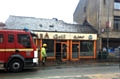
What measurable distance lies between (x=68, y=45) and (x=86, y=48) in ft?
8.21

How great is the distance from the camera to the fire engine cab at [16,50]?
13820mm

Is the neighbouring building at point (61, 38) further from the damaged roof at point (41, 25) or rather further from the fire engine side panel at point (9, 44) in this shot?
the fire engine side panel at point (9, 44)

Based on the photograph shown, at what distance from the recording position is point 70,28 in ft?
86.9

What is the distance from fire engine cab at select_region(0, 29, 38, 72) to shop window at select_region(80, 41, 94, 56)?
11.9 metres

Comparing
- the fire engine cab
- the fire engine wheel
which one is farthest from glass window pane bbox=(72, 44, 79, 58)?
the fire engine wheel

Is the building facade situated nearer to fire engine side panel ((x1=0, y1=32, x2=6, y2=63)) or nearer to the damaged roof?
the damaged roof

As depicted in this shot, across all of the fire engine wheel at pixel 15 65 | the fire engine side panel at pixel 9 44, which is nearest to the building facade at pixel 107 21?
the fire engine wheel at pixel 15 65

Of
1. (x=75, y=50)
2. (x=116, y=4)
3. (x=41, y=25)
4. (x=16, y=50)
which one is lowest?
(x=75, y=50)

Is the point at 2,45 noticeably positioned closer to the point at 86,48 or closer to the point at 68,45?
the point at 68,45

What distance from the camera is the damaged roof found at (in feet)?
80.1

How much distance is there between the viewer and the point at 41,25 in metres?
25.5

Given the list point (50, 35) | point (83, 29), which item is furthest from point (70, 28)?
point (50, 35)

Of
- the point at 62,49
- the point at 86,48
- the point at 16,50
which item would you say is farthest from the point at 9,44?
the point at 86,48

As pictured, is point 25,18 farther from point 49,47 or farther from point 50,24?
point 49,47
